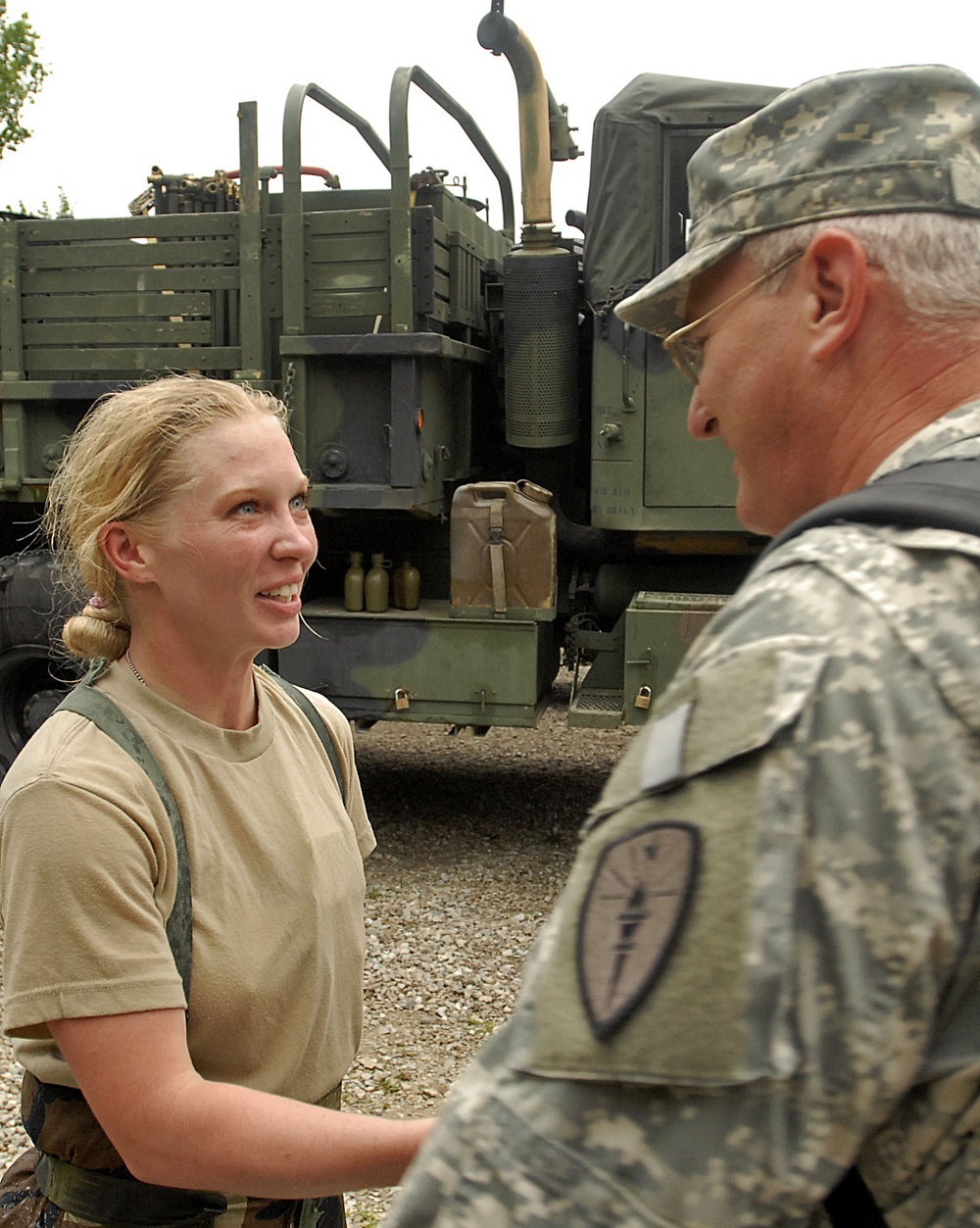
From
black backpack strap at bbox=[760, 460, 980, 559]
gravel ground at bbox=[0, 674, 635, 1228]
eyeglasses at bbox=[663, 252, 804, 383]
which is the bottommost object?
gravel ground at bbox=[0, 674, 635, 1228]

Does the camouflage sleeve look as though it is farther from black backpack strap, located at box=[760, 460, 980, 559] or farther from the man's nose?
the man's nose

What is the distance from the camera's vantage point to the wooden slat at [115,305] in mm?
5484

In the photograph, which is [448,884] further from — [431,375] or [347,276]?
[347,276]

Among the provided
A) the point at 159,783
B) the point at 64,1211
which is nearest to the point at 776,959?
the point at 159,783

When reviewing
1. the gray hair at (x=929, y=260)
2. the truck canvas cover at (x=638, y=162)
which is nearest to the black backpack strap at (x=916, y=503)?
the gray hair at (x=929, y=260)

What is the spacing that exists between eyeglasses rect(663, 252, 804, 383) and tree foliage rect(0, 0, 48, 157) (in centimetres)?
1681

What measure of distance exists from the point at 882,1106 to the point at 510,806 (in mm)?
5579

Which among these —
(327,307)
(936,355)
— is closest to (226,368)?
(327,307)

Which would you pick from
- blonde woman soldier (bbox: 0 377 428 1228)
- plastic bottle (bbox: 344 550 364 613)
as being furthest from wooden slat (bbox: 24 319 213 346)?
blonde woman soldier (bbox: 0 377 428 1228)

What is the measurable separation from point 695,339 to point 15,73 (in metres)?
17.7

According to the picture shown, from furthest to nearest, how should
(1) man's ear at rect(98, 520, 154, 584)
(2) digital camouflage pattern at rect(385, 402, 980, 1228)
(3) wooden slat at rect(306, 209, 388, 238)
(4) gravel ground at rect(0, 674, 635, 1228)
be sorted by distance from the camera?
1. (3) wooden slat at rect(306, 209, 388, 238)
2. (4) gravel ground at rect(0, 674, 635, 1228)
3. (1) man's ear at rect(98, 520, 154, 584)
4. (2) digital camouflage pattern at rect(385, 402, 980, 1228)

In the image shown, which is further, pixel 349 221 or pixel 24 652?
pixel 24 652

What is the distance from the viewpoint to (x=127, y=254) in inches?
217

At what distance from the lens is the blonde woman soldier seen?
1247mm
